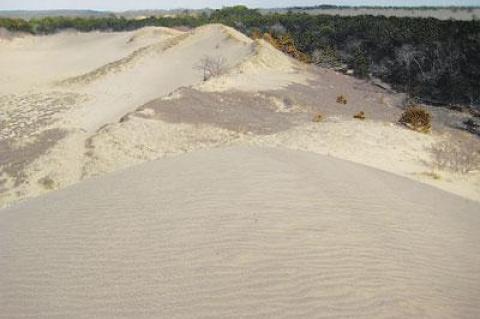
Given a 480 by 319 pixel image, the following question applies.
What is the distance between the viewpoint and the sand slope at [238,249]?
207 inches

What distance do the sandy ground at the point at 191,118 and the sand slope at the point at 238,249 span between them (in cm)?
407

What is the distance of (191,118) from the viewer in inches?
643

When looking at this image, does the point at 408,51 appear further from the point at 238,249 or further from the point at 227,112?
the point at 238,249

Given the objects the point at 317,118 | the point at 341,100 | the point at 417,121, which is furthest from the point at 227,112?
the point at 417,121

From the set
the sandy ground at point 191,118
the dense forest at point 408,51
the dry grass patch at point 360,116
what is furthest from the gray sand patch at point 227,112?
the dense forest at point 408,51

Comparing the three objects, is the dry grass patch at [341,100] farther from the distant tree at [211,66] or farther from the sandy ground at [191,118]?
the distant tree at [211,66]

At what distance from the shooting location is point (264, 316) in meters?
4.98

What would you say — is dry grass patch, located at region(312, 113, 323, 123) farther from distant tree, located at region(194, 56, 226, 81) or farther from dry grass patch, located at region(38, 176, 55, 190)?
dry grass patch, located at region(38, 176, 55, 190)

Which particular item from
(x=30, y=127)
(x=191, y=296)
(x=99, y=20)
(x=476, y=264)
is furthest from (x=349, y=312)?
(x=99, y=20)

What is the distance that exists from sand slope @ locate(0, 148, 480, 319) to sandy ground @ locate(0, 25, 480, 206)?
4068 millimetres

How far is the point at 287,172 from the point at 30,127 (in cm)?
1286

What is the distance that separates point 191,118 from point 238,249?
10782mm

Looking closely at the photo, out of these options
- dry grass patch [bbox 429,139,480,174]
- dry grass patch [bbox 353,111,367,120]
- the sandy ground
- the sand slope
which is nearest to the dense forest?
the sandy ground

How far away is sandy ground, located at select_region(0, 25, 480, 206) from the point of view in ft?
43.1
